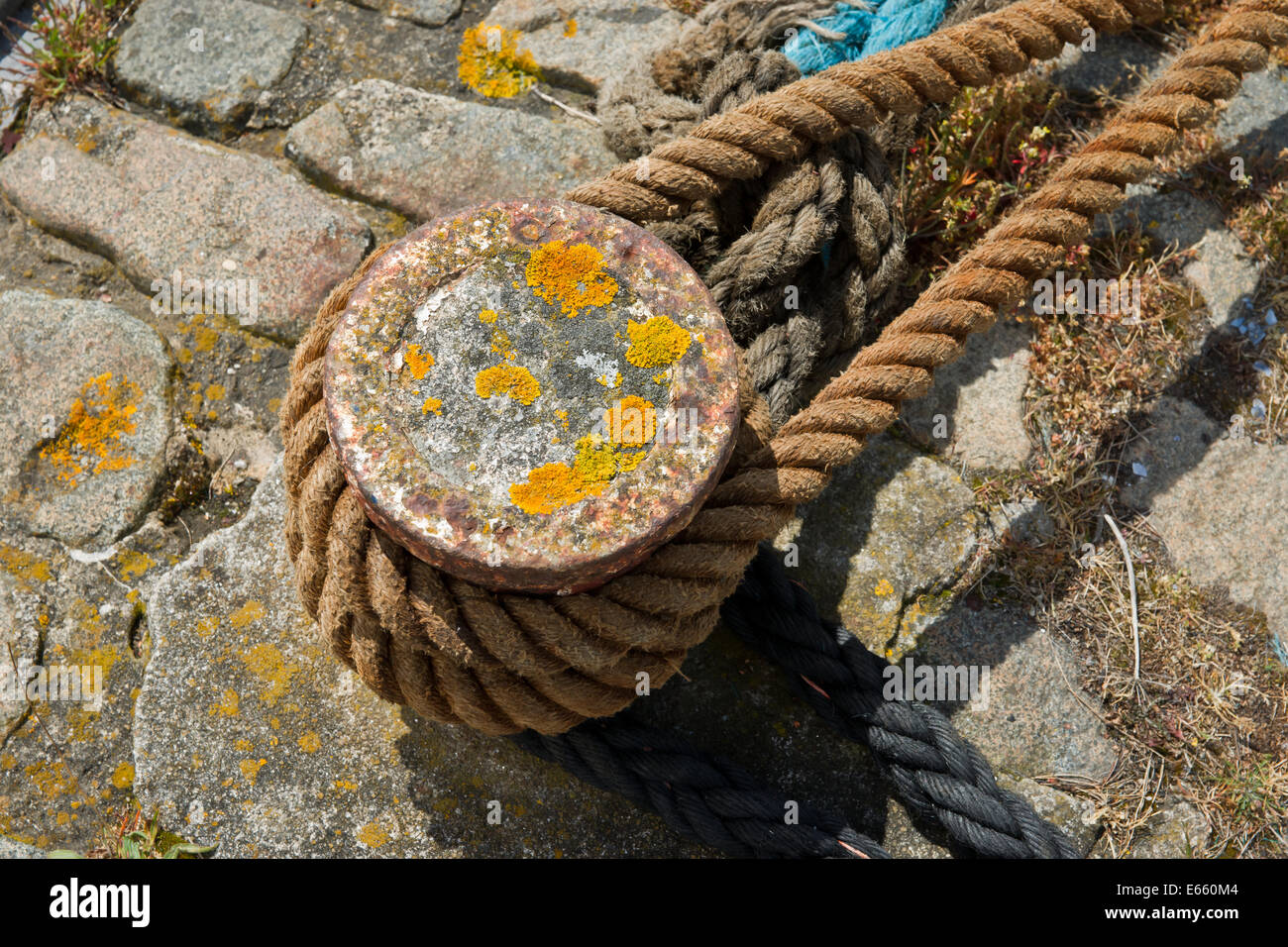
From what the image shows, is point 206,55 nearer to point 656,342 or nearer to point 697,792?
point 656,342

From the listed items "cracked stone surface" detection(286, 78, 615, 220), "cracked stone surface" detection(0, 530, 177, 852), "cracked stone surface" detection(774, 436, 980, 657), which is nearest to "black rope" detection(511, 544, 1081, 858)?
"cracked stone surface" detection(774, 436, 980, 657)

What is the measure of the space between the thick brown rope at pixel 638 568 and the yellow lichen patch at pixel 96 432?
67cm

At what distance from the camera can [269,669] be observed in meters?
2.07

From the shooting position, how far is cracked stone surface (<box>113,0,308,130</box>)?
8.45 feet

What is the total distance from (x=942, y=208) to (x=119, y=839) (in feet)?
7.36

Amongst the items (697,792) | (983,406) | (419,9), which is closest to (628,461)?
(697,792)

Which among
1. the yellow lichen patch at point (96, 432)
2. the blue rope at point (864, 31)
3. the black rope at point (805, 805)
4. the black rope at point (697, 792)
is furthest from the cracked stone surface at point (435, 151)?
the black rope at point (697, 792)

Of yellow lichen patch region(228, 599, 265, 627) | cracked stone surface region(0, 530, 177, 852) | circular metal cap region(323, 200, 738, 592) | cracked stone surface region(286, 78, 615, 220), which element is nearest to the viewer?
circular metal cap region(323, 200, 738, 592)

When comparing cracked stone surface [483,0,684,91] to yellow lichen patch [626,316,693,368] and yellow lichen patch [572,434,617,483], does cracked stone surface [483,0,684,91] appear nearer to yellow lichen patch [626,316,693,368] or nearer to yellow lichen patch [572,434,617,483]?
yellow lichen patch [626,316,693,368]

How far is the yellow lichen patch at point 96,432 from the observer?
220 centimetres

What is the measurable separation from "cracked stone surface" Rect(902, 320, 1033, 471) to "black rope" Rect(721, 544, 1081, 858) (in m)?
0.54

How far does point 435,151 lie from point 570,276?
3.31ft

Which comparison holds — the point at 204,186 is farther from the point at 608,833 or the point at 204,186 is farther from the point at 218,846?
the point at 608,833

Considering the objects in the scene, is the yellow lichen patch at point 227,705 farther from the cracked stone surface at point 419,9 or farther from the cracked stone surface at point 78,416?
the cracked stone surface at point 419,9
